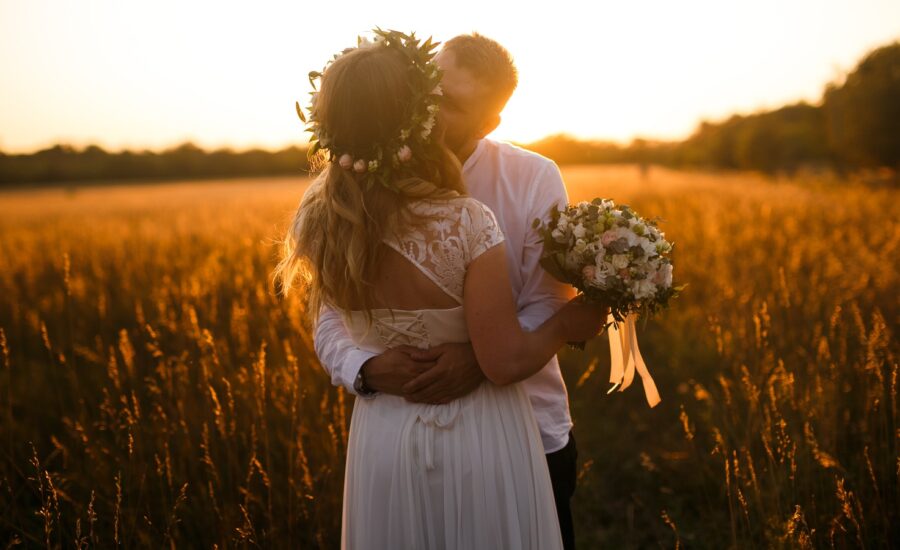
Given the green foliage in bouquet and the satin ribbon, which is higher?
the green foliage in bouquet

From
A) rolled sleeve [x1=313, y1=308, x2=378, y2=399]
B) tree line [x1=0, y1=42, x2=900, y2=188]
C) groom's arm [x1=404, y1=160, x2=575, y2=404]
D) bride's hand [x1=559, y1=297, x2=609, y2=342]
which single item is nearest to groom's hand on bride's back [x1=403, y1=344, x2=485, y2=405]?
groom's arm [x1=404, y1=160, x2=575, y2=404]

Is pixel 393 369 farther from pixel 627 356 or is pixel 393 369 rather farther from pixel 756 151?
pixel 756 151

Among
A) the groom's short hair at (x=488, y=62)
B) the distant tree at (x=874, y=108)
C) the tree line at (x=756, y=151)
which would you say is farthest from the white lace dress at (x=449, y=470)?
the distant tree at (x=874, y=108)

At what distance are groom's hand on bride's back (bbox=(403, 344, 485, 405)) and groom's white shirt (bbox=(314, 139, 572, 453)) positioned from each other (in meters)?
0.35

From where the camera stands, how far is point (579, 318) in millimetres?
2215

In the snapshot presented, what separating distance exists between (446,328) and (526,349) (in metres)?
0.28

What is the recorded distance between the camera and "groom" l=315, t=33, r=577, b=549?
2.22 meters

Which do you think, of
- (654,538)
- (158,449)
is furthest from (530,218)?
(158,449)

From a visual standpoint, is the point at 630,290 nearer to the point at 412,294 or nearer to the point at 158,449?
the point at 412,294

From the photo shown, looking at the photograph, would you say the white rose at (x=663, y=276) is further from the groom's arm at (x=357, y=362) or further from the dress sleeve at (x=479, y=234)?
the groom's arm at (x=357, y=362)

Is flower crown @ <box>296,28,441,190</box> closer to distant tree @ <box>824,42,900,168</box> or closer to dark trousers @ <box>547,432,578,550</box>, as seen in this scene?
dark trousers @ <box>547,432,578,550</box>

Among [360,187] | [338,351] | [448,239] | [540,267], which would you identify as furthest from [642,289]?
[338,351]

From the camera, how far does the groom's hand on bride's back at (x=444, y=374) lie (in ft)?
7.13

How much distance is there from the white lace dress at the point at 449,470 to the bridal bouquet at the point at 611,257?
427mm
